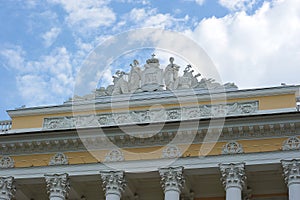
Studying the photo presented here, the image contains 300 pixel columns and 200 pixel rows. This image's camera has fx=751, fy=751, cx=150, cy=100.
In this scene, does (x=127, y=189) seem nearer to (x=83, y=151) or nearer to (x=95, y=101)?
(x=83, y=151)

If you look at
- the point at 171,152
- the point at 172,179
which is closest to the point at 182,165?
the point at 172,179

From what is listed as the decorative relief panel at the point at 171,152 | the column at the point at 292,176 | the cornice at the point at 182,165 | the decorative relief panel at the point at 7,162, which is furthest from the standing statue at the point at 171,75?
the decorative relief panel at the point at 7,162

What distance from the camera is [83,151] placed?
27906 mm

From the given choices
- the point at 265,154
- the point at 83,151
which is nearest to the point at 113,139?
the point at 83,151

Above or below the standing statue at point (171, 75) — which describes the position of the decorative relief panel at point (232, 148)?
below

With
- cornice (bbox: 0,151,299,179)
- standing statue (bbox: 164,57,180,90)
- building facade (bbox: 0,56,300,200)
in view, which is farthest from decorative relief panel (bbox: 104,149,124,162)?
standing statue (bbox: 164,57,180,90)

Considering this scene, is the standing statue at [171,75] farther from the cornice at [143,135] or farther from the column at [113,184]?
the column at [113,184]

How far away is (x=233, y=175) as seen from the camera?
84.3 feet

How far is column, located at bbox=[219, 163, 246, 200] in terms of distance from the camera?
2538 centimetres

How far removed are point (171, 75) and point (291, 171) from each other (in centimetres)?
688

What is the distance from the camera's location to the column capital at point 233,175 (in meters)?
25.6

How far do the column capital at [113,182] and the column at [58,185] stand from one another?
4.79 ft

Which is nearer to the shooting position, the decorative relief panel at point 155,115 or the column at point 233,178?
the column at point 233,178

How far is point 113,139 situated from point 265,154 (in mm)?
5582
